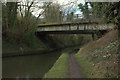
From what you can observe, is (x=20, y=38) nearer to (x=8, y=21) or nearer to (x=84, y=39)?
(x=8, y=21)

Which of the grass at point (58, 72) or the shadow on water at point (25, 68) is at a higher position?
the grass at point (58, 72)

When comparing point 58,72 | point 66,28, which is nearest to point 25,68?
point 58,72

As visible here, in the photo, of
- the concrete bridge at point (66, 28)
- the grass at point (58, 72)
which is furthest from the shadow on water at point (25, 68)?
the concrete bridge at point (66, 28)

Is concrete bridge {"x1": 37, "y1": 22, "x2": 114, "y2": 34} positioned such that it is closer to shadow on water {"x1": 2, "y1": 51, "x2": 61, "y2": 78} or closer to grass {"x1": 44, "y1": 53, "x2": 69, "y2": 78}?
shadow on water {"x1": 2, "y1": 51, "x2": 61, "y2": 78}

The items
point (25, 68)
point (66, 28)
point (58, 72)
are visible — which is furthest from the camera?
point (66, 28)

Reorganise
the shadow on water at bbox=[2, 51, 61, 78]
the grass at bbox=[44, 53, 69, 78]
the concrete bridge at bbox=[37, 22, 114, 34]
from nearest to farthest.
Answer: the grass at bbox=[44, 53, 69, 78]
the shadow on water at bbox=[2, 51, 61, 78]
the concrete bridge at bbox=[37, 22, 114, 34]

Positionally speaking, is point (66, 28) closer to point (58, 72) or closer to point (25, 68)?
point (25, 68)

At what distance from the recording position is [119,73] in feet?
20.5

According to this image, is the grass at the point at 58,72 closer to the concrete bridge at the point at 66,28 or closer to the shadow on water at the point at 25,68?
the shadow on water at the point at 25,68

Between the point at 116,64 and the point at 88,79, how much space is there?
1.64 metres

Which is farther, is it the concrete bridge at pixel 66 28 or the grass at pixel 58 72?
the concrete bridge at pixel 66 28

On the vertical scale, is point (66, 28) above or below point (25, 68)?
above

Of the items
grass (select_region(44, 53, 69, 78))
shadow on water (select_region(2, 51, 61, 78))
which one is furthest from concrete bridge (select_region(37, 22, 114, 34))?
grass (select_region(44, 53, 69, 78))

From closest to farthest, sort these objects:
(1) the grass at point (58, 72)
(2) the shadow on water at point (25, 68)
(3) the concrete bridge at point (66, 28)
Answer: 1. (1) the grass at point (58, 72)
2. (2) the shadow on water at point (25, 68)
3. (3) the concrete bridge at point (66, 28)
